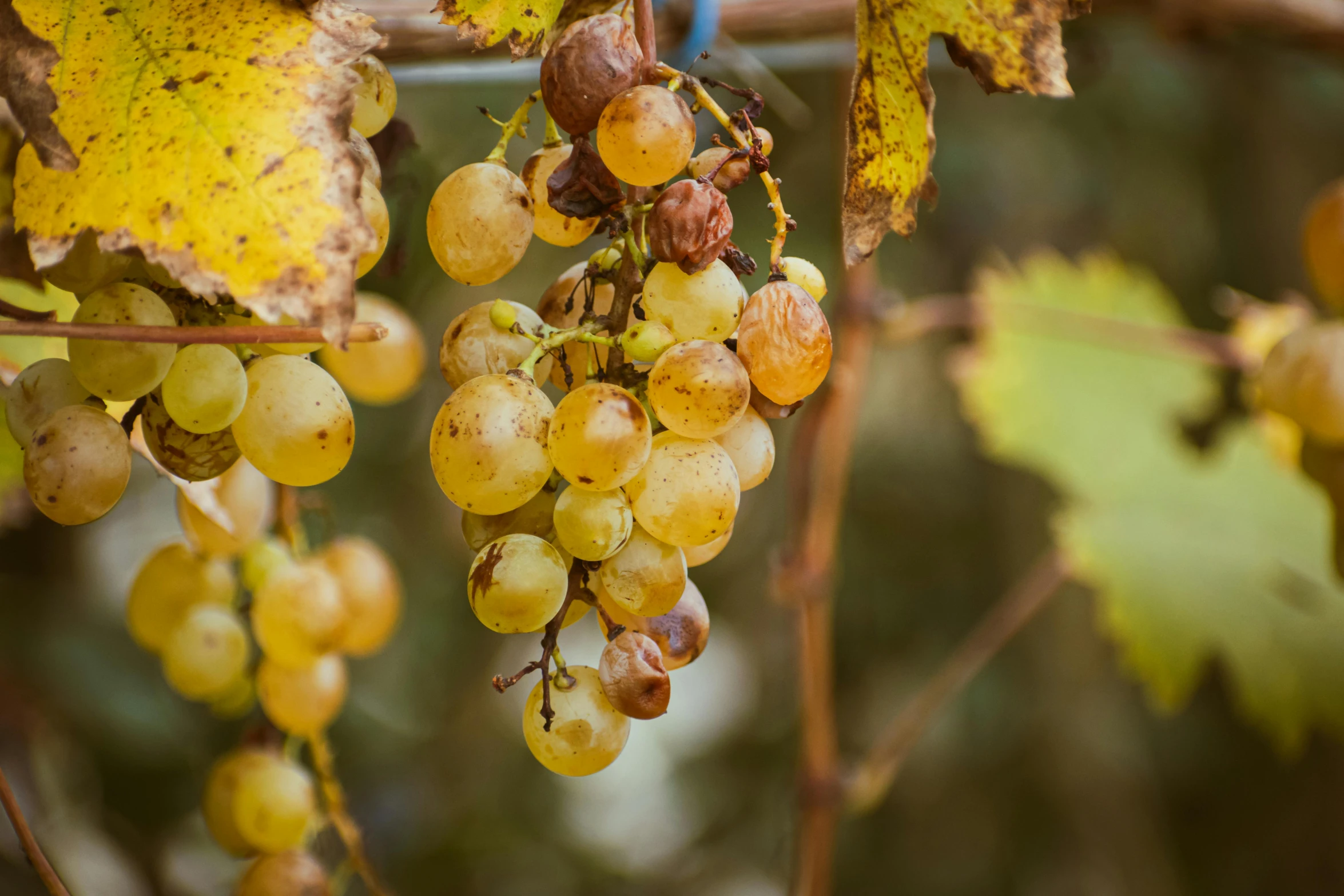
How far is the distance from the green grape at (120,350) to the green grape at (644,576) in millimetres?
142

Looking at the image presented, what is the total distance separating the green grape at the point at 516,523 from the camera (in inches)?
11.8

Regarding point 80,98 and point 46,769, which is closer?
point 80,98

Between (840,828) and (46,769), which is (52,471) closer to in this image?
(46,769)

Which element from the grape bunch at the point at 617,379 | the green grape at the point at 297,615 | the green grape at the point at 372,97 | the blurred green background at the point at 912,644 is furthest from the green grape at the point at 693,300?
the blurred green background at the point at 912,644

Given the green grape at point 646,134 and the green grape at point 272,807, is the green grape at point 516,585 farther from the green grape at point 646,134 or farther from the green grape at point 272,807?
the green grape at point 272,807

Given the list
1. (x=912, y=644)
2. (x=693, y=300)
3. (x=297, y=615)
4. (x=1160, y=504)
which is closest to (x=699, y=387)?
(x=693, y=300)

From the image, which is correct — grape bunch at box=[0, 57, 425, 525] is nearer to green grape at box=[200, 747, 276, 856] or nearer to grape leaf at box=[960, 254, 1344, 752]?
green grape at box=[200, 747, 276, 856]

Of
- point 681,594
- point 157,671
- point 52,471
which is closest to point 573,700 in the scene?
point 681,594

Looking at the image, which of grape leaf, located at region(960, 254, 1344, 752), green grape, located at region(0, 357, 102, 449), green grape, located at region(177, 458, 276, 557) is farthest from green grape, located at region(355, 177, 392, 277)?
grape leaf, located at region(960, 254, 1344, 752)

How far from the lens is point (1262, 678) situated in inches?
33.2

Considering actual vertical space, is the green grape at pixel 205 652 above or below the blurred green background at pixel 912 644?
above

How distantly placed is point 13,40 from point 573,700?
24 cm

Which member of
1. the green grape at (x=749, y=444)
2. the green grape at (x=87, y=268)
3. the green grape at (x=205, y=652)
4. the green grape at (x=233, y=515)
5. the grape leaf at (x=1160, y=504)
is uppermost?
the green grape at (x=87, y=268)

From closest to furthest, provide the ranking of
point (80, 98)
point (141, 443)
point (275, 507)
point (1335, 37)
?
point (80, 98)
point (141, 443)
point (275, 507)
point (1335, 37)
